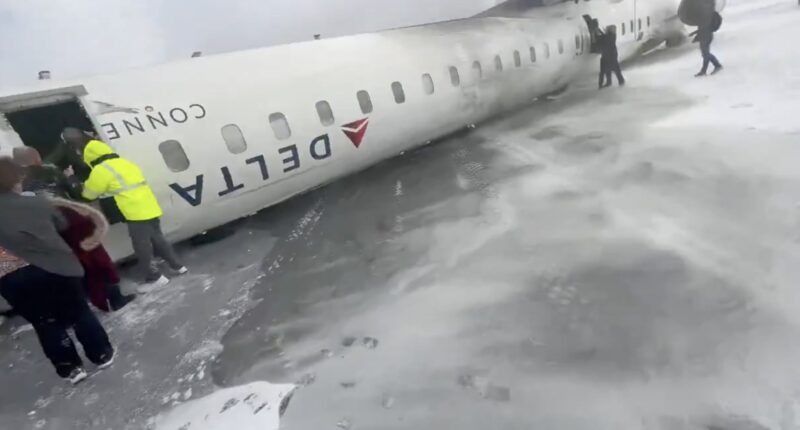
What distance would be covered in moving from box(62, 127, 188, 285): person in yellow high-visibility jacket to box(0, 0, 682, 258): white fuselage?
0.34 meters

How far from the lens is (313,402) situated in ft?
12.6

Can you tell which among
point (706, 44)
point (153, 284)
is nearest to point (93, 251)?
point (153, 284)

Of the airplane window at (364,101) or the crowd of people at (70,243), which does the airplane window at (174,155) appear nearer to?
the crowd of people at (70,243)

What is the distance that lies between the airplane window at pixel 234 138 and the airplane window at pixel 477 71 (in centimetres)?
506

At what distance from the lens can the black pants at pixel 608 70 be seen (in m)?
12.7

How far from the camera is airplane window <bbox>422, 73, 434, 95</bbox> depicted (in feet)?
29.6

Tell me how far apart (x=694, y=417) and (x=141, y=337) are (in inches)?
181

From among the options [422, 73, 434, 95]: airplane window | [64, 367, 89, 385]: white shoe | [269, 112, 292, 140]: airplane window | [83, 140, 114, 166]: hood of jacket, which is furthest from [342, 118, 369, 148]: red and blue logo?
[64, 367, 89, 385]: white shoe

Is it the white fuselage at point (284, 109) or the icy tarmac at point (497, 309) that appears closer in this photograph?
the icy tarmac at point (497, 309)

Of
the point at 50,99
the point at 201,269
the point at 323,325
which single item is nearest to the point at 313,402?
the point at 323,325

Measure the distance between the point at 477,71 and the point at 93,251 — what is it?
24.4 ft

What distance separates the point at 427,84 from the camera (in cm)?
907

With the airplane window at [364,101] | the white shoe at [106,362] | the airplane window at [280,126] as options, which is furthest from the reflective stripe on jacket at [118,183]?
the airplane window at [364,101]

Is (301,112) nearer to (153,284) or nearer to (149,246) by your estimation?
(149,246)
